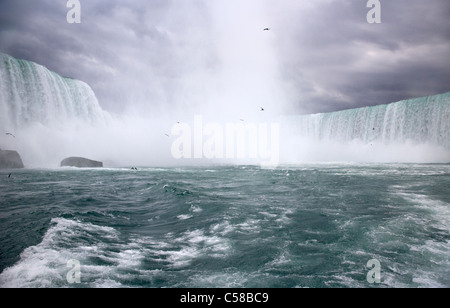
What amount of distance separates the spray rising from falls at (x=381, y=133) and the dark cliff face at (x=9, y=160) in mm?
48144

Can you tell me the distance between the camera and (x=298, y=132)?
2527 inches

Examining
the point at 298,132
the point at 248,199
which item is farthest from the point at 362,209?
the point at 298,132

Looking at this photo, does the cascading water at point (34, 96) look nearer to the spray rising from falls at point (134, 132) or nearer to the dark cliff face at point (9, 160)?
the spray rising from falls at point (134, 132)

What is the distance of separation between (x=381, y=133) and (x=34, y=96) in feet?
185

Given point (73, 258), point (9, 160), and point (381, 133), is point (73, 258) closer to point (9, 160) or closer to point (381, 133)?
point (9, 160)

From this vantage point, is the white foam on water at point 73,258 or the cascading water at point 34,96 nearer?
the white foam on water at point 73,258

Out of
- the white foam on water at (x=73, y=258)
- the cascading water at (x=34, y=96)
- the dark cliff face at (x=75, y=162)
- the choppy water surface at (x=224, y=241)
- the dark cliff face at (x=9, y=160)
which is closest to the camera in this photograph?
the white foam on water at (x=73, y=258)

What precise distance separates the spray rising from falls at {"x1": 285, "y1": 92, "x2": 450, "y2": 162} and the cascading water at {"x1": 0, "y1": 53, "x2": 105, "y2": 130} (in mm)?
43871

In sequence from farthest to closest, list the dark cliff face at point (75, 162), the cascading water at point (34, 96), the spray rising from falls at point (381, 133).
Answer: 1. the spray rising from falls at point (381, 133)
2. the dark cliff face at point (75, 162)
3. the cascading water at point (34, 96)

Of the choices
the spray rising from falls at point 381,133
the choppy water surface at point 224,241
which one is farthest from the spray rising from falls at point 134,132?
the choppy water surface at point 224,241

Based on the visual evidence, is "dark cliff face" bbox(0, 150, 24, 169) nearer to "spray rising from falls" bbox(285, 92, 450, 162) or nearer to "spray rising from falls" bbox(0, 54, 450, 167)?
"spray rising from falls" bbox(0, 54, 450, 167)

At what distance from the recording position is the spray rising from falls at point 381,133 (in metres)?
45.4

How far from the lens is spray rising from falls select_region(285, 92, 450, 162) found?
4540 centimetres
